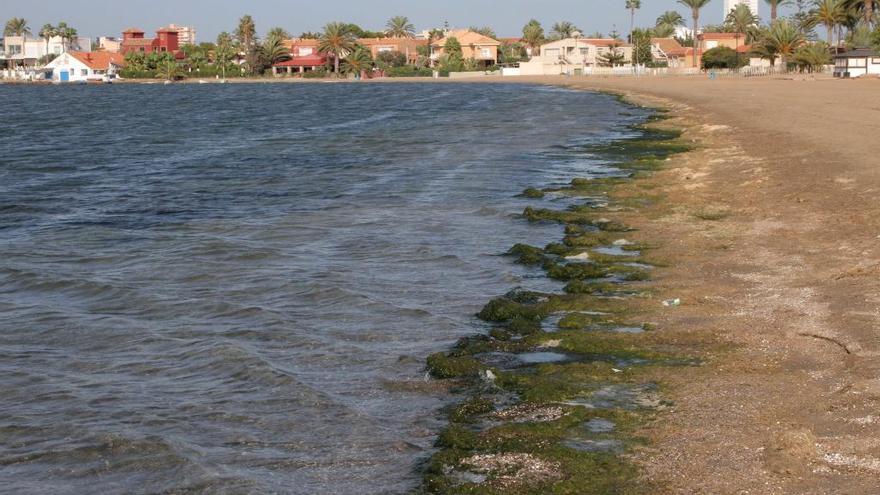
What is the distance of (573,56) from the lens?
17338 centimetres

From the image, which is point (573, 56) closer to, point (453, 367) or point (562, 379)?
point (453, 367)

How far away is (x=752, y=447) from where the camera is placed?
25.5ft

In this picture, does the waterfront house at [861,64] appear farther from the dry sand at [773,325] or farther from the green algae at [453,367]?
the green algae at [453,367]

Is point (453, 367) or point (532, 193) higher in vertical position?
point (532, 193)

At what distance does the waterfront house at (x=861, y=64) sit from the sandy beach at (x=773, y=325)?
71159mm

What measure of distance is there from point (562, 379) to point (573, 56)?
167744 millimetres

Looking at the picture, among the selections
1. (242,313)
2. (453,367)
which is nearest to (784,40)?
(242,313)

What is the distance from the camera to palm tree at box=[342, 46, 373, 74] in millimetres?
192375

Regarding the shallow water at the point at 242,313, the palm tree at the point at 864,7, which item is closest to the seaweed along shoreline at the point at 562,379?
the shallow water at the point at 242,313

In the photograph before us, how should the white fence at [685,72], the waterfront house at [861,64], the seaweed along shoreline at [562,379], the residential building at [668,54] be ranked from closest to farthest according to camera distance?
1. the seaweed along shoreline at [562,379]
2. the waterfront house at [861,64]
3. the white fence at [685,72]
4. the residential building at [668,54]

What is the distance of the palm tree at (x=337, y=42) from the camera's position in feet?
625

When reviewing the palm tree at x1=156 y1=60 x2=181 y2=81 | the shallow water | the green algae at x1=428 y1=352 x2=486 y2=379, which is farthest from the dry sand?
the palm tree at x1=156 y1=60 x2=181 y2=81

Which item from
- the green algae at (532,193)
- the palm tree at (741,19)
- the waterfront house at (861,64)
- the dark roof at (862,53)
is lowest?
the green algae at (532,193)

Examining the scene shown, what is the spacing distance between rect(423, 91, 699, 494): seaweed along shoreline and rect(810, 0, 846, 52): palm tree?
10494 centimetres
